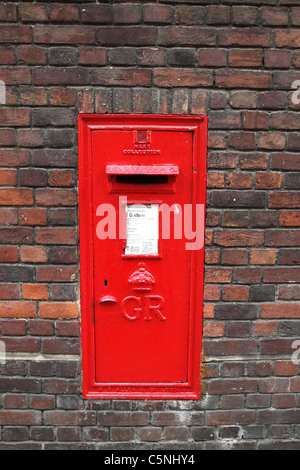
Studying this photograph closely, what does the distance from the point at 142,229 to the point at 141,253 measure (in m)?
0.13

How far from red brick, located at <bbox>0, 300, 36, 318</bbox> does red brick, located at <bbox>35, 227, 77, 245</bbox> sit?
1.19 ft

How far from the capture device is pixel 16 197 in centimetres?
181

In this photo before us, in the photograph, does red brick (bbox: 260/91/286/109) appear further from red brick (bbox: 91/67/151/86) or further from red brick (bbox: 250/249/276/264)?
red brick (bbox: 250/249/276/264)

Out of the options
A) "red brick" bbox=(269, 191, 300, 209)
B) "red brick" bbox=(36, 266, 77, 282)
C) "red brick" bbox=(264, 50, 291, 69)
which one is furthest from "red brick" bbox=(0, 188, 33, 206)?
"red brick" bbox=(264, 50, 291, 69)

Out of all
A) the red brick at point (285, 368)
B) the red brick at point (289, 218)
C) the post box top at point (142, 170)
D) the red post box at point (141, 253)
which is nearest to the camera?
the post box top at point (142, 170)

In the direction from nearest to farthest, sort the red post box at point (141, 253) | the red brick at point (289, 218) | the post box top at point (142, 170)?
1. the post box top at point (142, 170)
2. the red post box at point (141, 253)
3. the red brick at point (289, 218)

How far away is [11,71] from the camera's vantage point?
1724mm

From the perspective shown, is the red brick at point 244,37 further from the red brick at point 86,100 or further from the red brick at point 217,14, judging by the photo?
the red brick at point 86,100

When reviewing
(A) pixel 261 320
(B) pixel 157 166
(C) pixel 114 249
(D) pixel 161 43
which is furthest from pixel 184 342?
(D) pixel 161 43

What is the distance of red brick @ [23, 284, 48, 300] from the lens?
1.89 meters

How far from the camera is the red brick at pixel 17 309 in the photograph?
1901 millimetres

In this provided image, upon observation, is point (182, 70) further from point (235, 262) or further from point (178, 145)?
point (235, 262)

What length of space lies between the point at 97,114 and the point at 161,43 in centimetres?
47

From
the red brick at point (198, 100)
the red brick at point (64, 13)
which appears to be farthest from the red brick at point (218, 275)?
the red brick at point (64, 13)
